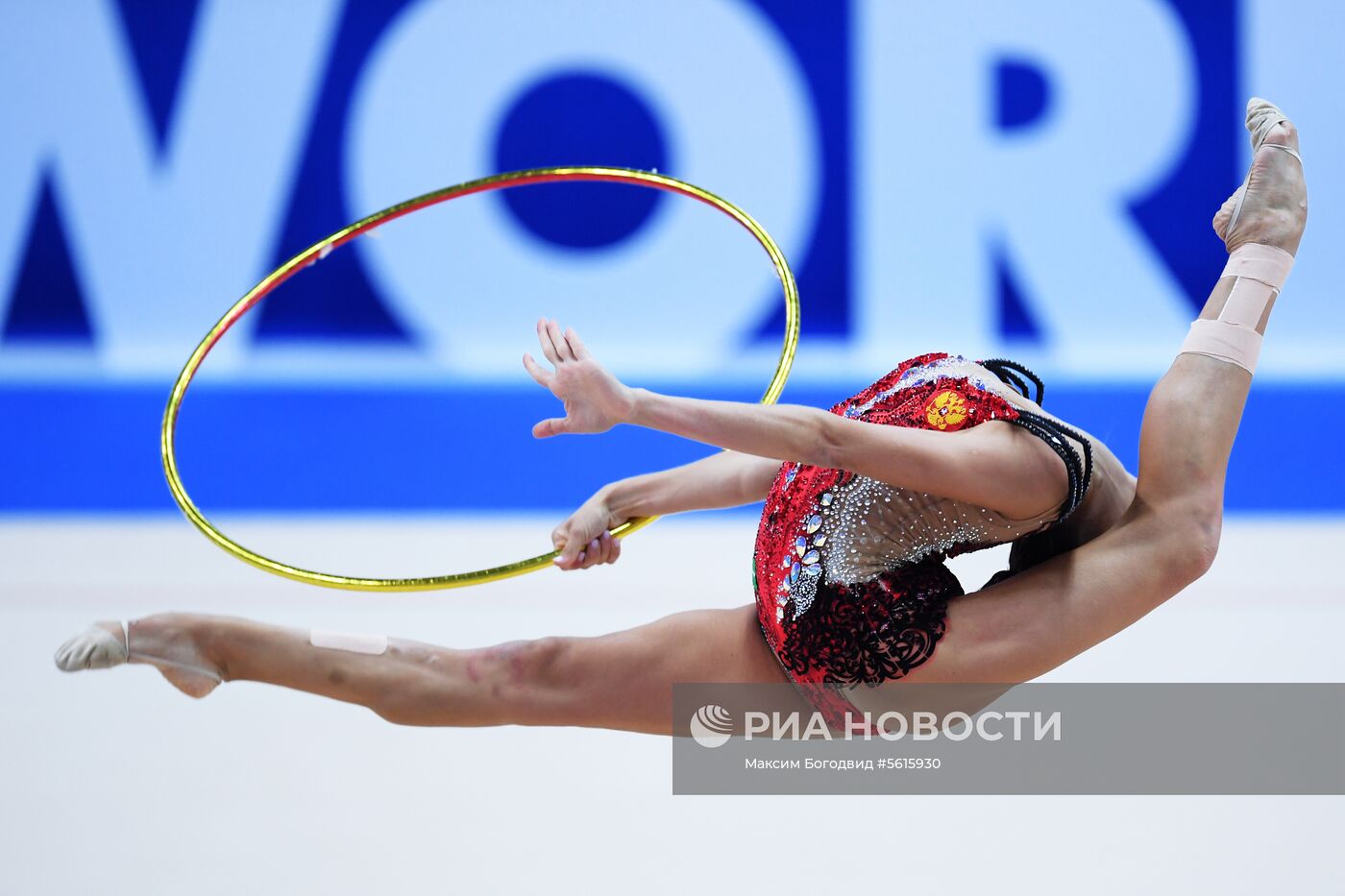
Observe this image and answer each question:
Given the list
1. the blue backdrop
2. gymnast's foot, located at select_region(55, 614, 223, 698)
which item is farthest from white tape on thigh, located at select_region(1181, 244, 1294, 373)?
the blue backdrop

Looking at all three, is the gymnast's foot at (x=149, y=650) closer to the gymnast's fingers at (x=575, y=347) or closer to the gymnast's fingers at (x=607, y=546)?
the gymnast's fingers at (x=607, y=546)

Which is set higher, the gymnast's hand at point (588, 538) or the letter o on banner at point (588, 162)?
the letter o on banner at point (588, 162)

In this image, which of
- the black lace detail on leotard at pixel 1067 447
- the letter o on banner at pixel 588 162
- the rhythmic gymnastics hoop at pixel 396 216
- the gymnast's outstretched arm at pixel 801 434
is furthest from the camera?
the letter o on banner at pixel 588 162

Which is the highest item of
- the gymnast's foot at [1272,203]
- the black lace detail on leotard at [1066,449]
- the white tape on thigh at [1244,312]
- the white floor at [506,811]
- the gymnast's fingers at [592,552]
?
the gymnast's foot at [1272,203]

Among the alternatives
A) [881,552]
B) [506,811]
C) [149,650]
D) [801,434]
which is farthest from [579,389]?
[506,811]

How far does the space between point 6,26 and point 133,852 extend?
5.32 metres

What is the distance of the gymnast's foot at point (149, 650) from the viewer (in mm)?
2203

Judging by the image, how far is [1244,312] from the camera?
2.46 m

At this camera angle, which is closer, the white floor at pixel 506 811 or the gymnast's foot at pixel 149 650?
the gymnast's foot at pixel 149 650

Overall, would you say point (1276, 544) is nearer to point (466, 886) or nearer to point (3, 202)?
point (466, 886)

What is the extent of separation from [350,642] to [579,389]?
2.60 feet

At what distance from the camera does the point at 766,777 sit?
2.92 m

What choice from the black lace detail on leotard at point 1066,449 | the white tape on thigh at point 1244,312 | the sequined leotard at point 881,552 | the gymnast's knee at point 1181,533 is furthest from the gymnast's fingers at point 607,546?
the white tape on thigh at point 1244,312

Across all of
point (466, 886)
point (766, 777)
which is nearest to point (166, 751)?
point (466, 886)
